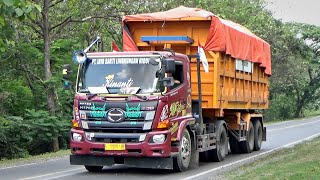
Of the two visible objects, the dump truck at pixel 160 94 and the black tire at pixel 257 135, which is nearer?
the dump truck at pixel 160 94

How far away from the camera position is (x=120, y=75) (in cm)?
1307

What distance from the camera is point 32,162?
16938 millimetres

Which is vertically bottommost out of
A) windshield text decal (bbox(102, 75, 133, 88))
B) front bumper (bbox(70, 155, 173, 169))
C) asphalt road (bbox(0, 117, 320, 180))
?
asphalt road (bbox(0, 117, 320, 180))

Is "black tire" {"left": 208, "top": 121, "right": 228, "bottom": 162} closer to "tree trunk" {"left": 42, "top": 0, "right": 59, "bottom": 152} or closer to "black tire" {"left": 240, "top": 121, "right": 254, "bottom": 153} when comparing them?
"black tire" {"left": 240, "top": 121, "right": 254, "bottom": 153}

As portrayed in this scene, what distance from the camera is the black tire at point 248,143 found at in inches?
763

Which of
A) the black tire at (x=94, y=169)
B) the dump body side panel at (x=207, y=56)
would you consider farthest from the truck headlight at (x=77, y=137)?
the dump body side panel at (x=207, y=56)

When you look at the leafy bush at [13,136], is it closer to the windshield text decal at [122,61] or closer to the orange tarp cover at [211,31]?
the orange tarp cover at [211,31]

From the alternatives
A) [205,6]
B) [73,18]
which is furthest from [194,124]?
[205,6]

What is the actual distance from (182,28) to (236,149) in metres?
5.59

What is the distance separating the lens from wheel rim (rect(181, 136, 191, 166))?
535 inches

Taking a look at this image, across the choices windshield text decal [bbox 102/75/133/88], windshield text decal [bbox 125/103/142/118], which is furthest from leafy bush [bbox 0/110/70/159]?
windshield text decal [bbox 125/103/142/118]

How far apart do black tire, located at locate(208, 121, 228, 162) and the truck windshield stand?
396 cm

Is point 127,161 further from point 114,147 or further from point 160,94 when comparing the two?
point 160,94

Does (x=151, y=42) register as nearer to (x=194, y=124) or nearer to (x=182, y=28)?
(x=182, y=28)
